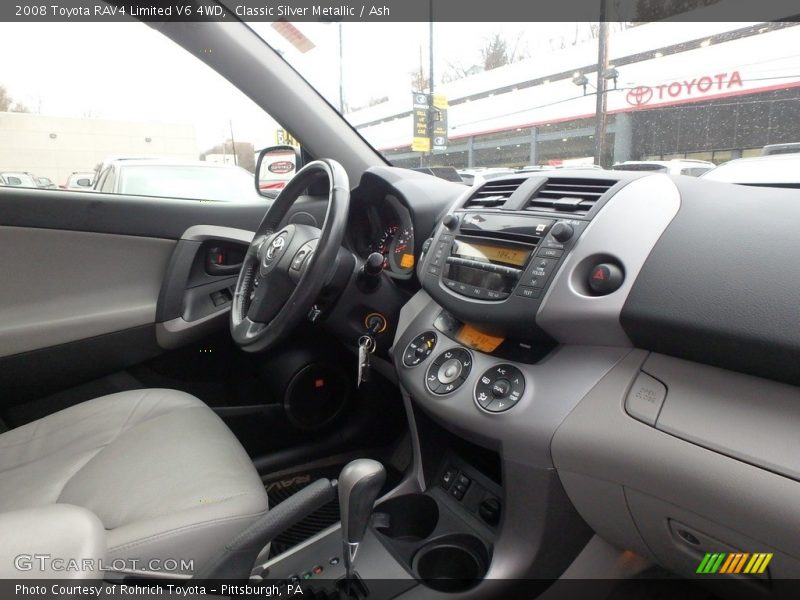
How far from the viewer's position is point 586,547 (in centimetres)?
115

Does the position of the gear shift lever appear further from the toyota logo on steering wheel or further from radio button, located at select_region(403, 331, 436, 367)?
the toyota logo on steering wheel

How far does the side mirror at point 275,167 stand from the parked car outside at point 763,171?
1.34 m

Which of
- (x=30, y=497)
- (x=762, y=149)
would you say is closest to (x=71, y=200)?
(x=30, y=497)

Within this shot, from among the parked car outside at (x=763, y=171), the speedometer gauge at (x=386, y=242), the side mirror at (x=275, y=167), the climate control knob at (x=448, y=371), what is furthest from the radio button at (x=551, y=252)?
the side mirror at (x=275, y=167)

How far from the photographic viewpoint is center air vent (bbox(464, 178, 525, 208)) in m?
1.29

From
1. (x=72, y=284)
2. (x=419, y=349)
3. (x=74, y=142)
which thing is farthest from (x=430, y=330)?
(x=74, y=142)

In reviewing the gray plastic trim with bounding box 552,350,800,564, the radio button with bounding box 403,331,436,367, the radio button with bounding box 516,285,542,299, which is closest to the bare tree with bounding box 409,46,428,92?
the radio button with bounding box 403,331,436,367

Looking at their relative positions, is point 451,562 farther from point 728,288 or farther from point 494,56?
point 494,56

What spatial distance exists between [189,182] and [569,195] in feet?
5.22

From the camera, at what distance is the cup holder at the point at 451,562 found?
123 centimetres

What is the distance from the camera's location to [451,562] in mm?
1298

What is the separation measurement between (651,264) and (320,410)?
4.12ft

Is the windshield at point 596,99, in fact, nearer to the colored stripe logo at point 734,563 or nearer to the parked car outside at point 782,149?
the parked car outside at point 782,149

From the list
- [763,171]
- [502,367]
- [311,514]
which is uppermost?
Answer: [763,171]
